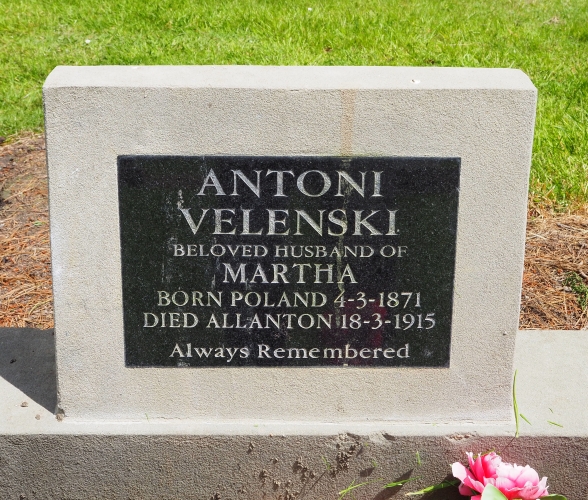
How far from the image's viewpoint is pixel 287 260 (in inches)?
104

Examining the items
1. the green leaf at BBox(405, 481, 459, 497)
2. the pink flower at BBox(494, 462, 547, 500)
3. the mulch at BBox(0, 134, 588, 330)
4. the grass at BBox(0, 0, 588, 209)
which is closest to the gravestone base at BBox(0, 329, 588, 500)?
the green leaf at BBox(405, 481, 459, 497)

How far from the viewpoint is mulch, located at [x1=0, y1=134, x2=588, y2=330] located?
380 centimetres

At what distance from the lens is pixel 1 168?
16.5 ft

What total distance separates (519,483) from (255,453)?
2.69 ft

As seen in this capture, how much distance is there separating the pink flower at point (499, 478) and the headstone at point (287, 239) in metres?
0.19

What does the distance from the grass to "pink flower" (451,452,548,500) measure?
2639mm

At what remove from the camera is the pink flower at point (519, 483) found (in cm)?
255

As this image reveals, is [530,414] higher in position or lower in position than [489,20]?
lower

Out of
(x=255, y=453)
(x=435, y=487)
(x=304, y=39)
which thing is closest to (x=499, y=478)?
(x=435, y=487)

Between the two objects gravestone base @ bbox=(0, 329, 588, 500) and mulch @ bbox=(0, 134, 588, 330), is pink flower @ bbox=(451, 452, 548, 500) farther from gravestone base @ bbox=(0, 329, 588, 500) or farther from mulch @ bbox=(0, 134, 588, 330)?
mulch @ bbox=(0, 134, 588, 330)

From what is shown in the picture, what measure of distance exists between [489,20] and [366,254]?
4892 mm

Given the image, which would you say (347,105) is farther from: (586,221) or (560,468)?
(586,221)

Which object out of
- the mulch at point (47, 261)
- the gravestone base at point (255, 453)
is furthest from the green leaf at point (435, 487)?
the mulch at point (47, 261)

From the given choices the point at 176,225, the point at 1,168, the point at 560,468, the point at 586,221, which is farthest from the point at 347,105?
the point at 1,168
